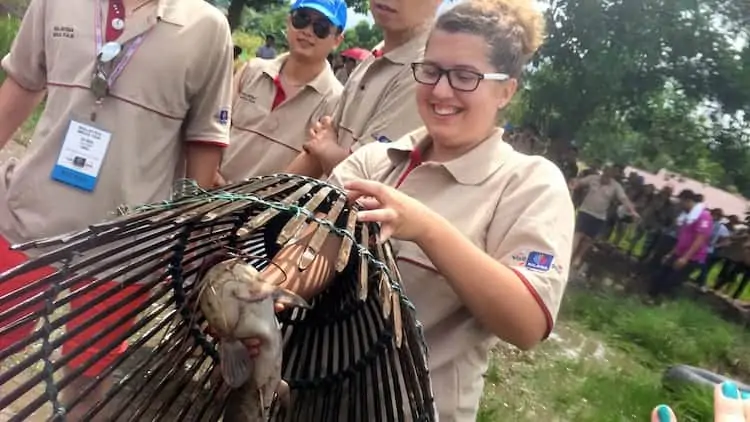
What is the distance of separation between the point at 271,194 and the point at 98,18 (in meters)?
0.96

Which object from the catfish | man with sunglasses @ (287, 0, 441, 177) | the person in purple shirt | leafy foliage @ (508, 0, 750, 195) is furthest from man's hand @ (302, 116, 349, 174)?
the person in purple shirt

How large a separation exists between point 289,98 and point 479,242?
1.51 meters

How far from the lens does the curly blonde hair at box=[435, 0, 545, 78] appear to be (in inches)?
57.8

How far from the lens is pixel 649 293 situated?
8.01 metres

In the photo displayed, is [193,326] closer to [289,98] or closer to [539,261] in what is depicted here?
[539,261]

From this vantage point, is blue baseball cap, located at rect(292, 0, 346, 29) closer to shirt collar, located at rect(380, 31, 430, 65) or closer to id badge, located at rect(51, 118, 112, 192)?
shirt collar, located at rect(380, 31, 430, 65)

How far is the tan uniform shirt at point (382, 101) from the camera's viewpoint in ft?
6.62

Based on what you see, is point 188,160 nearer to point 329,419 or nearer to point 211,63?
point 211,63

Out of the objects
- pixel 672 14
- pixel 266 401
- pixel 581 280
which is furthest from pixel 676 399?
pixel 672 14

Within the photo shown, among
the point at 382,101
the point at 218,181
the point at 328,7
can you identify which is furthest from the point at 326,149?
the point at 328,7

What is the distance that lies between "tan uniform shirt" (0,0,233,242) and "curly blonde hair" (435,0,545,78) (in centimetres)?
76

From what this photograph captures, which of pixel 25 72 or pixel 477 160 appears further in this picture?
pixel 25 72

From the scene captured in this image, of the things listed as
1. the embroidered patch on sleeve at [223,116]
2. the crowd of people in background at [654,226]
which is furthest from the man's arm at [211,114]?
the crowd of people in background at [654,226]

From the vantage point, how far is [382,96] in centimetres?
210
